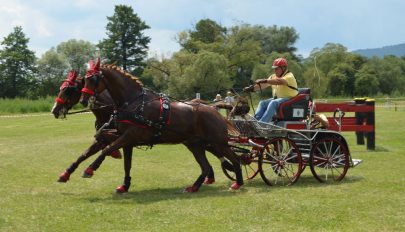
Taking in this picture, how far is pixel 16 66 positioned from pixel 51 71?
23.2ft

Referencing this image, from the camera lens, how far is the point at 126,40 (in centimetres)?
8675

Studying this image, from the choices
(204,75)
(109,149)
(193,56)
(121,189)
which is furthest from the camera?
(193,56)

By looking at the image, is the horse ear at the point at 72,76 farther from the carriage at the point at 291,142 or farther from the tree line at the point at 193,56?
the tree line at the point at 193,56

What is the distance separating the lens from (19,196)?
991 cm

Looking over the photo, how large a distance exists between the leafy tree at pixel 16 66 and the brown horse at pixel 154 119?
245ft

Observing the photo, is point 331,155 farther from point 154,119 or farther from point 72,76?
point 72,76

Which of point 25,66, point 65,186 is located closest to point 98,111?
point 65,186

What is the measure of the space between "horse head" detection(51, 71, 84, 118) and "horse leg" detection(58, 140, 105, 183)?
863 millimetres

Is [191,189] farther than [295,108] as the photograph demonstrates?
No

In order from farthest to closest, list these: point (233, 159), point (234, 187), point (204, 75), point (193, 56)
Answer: point (193, 56) < point (204, 75) < point (233, 159) < point (234, 187)

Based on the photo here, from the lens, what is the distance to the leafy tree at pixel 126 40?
278ft

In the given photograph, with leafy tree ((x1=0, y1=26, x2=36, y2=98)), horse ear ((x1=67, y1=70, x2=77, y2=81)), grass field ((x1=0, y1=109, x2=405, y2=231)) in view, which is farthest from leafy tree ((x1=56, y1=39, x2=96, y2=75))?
horse ear ((x1=67, y1=70, x2=77, y2=81))

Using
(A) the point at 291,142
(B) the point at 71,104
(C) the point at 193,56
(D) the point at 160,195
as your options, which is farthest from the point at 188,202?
(C) the point at 193,56

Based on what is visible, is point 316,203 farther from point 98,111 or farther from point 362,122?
point 362,122
